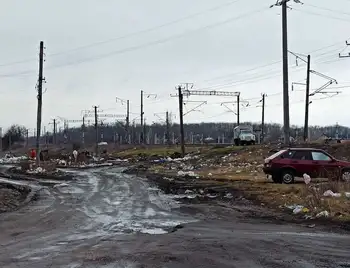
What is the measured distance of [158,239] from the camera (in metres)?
10.7

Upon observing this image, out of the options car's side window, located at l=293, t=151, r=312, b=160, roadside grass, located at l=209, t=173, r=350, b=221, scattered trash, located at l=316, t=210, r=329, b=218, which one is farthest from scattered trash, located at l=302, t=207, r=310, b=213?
car's side window, located at l=293, t=151, r=312, b=160

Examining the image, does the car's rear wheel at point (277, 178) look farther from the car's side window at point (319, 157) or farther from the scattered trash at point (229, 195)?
the scattered trash at point (229, 195)

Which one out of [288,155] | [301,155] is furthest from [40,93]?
[301,155]

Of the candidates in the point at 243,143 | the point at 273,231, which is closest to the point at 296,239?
the point at 273,231

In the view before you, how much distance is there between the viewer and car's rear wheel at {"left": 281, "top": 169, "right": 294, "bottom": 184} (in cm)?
2452

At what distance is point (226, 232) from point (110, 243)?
2.84 meters

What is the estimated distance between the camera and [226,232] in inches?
464

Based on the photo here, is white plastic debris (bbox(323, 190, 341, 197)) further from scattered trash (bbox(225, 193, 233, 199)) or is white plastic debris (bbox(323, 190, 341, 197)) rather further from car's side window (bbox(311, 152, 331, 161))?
car's side window (bbox(311, 152, 331, 161))

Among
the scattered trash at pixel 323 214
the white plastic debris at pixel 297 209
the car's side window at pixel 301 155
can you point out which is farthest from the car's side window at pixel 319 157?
the scattered trash at pixel 323 214

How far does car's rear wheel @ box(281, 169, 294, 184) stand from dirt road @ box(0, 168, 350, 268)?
7505mm

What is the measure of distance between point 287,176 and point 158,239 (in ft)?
49.1

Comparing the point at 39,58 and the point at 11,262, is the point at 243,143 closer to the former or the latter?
the point at 39,58

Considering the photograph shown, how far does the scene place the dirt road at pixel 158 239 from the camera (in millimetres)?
8578

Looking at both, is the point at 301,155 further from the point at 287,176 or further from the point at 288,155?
the point at 287,176
